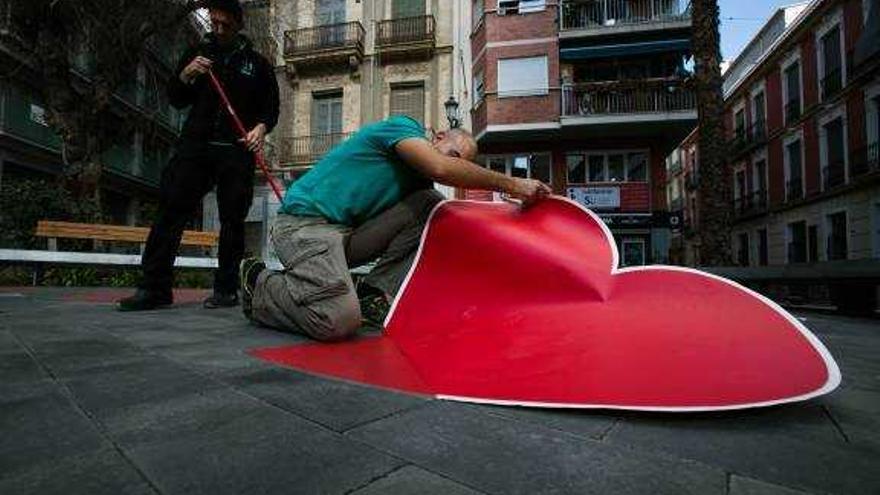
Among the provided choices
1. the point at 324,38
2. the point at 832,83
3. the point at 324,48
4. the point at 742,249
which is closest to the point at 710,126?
the point at 832,83

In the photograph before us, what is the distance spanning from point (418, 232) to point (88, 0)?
1006cm

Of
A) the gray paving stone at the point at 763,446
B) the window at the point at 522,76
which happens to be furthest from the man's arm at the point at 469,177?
the window at the point at 522,76

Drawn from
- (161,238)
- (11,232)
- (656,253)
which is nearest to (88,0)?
(11,232)

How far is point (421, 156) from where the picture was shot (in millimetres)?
2467

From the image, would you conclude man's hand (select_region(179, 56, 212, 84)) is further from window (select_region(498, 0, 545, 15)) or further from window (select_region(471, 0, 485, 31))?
window (select_region(471, 0, 485, 31))

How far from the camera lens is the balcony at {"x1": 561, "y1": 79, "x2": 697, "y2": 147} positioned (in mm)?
16453

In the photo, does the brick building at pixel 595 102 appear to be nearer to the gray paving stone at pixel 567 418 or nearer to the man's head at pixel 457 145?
the man's head at pixel 457 145

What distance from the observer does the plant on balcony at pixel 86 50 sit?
32.9ft

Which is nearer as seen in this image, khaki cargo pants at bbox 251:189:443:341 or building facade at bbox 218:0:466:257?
khaki cargo pants at bbox 251:189:443:341

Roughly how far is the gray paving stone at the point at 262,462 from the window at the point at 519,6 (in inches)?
755

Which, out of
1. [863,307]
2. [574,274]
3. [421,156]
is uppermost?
[421,156]

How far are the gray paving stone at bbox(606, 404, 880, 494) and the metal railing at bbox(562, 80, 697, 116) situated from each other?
16.6m

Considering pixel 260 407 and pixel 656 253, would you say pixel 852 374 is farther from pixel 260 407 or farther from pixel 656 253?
pixel 656 253

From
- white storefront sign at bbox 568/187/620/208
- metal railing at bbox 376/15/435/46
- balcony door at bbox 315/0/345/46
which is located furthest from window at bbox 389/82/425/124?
white storefront sign at bbox 568/187/620/208
